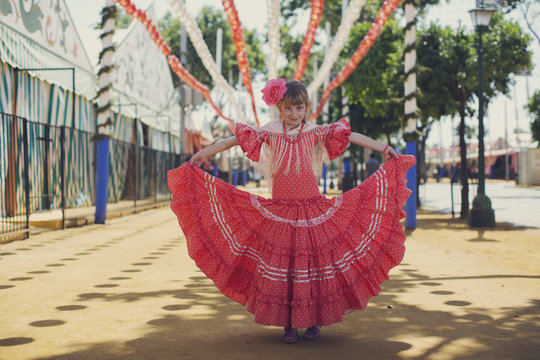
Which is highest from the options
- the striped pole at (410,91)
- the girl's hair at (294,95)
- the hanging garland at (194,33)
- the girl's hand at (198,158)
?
the hanging garland at (194,33)

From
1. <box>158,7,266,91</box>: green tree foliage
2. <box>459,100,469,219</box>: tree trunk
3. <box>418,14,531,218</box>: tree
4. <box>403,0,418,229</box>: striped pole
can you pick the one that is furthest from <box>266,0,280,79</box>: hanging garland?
<box>158,7,266,91</box>: green tree foliage

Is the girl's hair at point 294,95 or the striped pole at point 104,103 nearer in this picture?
the girl's hair at point 294,95

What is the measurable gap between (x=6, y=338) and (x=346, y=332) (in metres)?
2.30

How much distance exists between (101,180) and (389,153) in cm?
1073

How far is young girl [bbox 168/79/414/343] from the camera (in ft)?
13.2

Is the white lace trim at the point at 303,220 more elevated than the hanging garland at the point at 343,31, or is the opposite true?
the hanging garland at the point at 343,31

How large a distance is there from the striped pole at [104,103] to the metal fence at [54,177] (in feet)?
1.67

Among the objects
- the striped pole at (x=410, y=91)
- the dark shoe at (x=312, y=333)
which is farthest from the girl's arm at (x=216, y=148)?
the striped pole at (x=410, y=91)

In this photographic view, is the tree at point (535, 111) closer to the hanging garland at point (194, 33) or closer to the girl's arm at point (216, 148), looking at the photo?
the hanging garland at point (194, 33)

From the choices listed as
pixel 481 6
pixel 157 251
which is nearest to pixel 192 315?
pixel 157 251

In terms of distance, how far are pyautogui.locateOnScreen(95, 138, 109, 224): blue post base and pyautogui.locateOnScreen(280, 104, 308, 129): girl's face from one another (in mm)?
10438

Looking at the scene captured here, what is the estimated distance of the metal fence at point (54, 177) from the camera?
1055cm

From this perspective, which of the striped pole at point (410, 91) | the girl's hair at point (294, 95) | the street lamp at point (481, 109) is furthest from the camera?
the street lamp at point (481, 109)

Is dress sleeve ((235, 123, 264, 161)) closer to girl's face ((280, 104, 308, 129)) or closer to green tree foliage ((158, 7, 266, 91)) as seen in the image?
girl's face ((280, 104, 308, 129))
